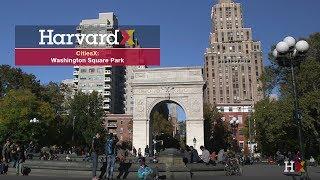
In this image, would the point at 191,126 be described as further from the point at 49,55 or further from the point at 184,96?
the point at 49,55

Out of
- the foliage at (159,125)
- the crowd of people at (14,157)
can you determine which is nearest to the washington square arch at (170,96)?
the foliage at (159,125)

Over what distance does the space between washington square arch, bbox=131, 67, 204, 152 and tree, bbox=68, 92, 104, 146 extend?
676 inches

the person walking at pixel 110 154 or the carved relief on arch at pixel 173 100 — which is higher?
the carved relief on arch at pixel 173 100

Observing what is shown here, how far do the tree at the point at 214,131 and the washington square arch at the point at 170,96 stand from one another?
25.6 metres

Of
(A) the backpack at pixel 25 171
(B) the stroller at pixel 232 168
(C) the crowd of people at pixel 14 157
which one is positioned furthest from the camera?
(B) the stroller at pixel 232 168

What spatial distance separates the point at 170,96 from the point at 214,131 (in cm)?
3185

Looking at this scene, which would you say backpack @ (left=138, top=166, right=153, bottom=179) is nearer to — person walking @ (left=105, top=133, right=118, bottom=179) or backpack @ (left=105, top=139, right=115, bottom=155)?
person walking @ (left=105, top=133, right=118, bottom=179)

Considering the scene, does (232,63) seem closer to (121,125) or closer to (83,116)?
(121,125)

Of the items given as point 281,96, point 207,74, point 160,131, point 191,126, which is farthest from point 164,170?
point 207,74

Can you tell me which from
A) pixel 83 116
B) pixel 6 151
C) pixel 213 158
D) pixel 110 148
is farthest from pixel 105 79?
pixel 110 148

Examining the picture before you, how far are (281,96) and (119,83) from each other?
3089 inches

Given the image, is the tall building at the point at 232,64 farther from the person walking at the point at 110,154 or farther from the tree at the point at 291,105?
the person walking at the point at 110,154

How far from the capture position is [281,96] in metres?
44.8

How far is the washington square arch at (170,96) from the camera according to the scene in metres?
53.6
